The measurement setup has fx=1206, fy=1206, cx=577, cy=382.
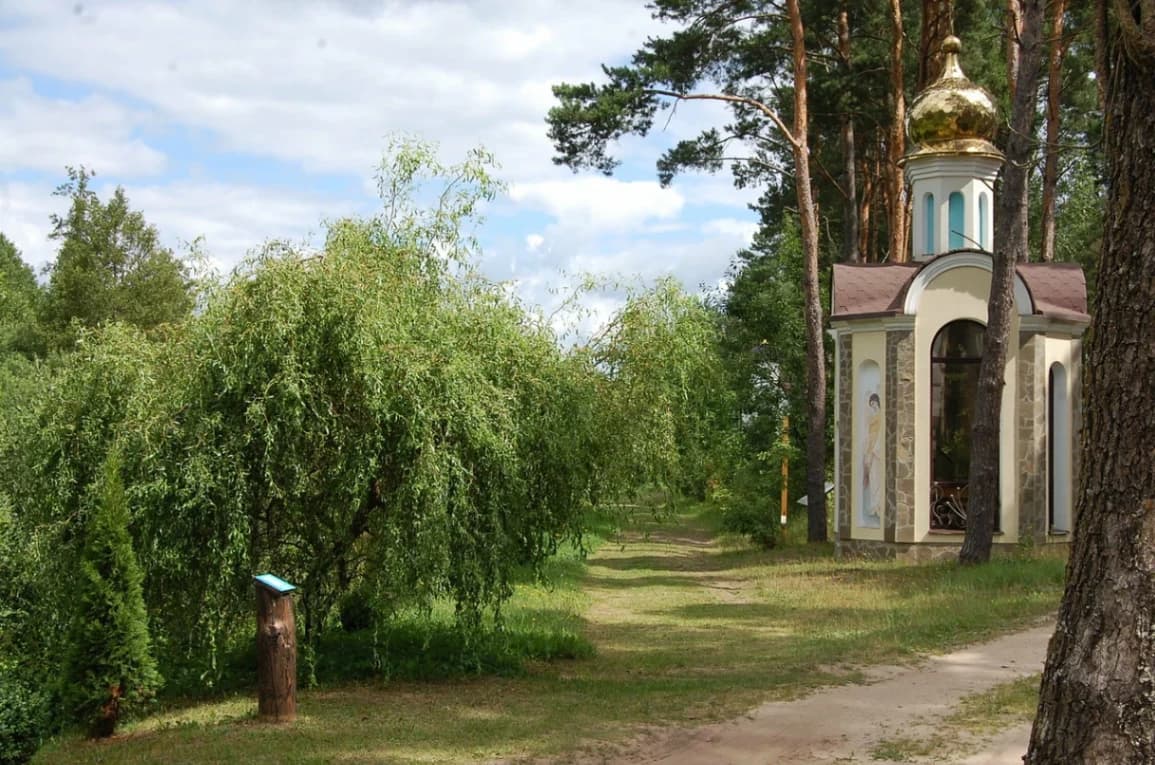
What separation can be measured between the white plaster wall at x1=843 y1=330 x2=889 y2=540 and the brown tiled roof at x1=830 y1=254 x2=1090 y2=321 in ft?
1.54

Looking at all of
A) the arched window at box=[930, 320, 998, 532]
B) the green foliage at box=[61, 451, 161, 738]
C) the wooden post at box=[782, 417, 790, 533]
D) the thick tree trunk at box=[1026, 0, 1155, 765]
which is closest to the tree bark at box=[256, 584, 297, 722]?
the green foliage at box=[61, 451, 161, 738]

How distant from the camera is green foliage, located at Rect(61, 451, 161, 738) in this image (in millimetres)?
8133

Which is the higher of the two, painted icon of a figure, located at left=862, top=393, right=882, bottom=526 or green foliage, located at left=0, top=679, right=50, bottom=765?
painted icon of a figure, located at left=862, top=393, right=882, bottom=526

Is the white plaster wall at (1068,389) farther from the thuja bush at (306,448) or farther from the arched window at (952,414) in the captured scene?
the thuja bush at (306,448)

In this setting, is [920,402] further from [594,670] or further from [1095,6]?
[1095,6]

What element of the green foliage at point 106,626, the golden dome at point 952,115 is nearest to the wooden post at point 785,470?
the golden dome at point 952,115

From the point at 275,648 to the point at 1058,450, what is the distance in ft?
47.5

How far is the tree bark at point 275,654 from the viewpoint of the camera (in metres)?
8.21

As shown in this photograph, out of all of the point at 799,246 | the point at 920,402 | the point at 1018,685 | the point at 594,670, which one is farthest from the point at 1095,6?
the point at 799,246

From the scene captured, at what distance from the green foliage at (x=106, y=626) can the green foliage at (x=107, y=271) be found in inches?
1113

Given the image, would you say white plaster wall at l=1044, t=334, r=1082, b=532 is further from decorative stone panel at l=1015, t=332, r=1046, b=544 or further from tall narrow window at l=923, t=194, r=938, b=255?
tall narrow window at l=923, t=194, r=938, b=255

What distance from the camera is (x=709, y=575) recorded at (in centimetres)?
2088

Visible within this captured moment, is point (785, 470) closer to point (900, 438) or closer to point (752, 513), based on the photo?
point (752, 513)

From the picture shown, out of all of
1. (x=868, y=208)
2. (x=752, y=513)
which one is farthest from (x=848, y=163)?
(x=752, y=513)
